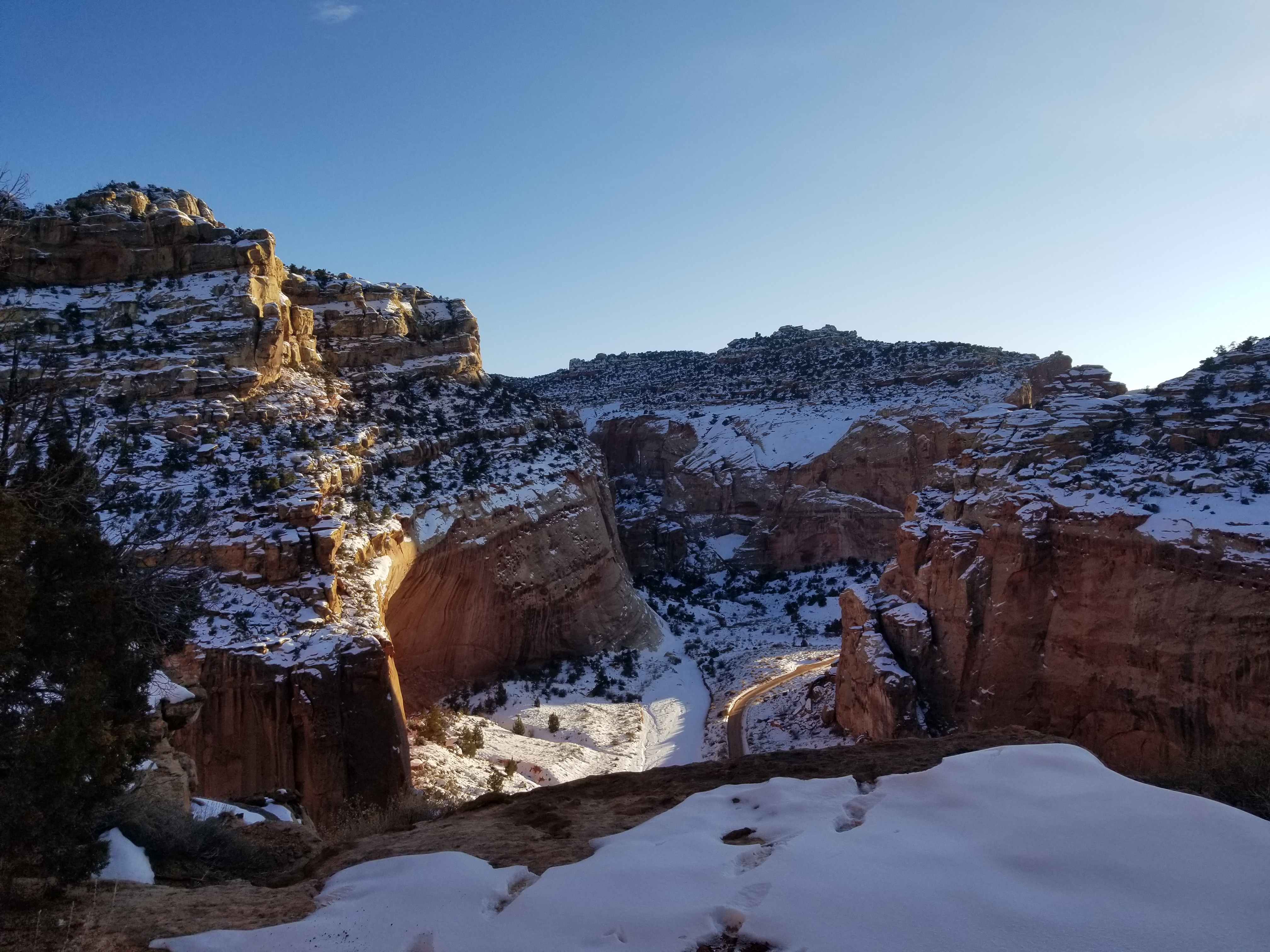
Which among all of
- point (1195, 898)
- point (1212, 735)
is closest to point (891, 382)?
point (1212, 735)

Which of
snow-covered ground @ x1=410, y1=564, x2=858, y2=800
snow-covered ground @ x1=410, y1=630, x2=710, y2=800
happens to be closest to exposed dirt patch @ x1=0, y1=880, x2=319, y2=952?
snow-covered ground @ x1=410, y1=564, x2=858, y2=800

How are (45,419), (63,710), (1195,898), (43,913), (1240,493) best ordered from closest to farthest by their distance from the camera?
(1195,898)
(43,913)
(63,710)
(45,419)
(1240,493)

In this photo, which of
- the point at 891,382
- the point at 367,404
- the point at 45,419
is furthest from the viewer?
the point at 891,382

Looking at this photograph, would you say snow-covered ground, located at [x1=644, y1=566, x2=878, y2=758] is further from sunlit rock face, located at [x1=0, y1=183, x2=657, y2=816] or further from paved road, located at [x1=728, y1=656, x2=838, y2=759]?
sunlit rock face, located at [x1=0, y1=183, x2=657, y2=816]

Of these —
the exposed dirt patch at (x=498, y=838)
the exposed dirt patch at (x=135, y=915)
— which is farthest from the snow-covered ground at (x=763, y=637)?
the exposed dirt patch at (x=135, y=915)

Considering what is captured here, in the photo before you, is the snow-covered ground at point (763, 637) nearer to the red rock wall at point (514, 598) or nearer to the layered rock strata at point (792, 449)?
the layered rock strata at point (792, 449)

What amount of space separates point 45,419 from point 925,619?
70.7 feet

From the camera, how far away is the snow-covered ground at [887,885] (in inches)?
184

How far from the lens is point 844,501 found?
178 ft

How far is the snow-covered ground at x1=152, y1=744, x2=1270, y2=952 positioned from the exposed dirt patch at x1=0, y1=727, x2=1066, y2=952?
38cm

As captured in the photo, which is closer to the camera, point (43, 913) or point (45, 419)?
point (43, 913)

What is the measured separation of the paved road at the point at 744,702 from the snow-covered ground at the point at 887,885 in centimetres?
1741

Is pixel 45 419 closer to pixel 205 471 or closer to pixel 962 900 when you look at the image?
pixel 962 900

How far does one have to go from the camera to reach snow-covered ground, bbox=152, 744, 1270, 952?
15.3 ft
